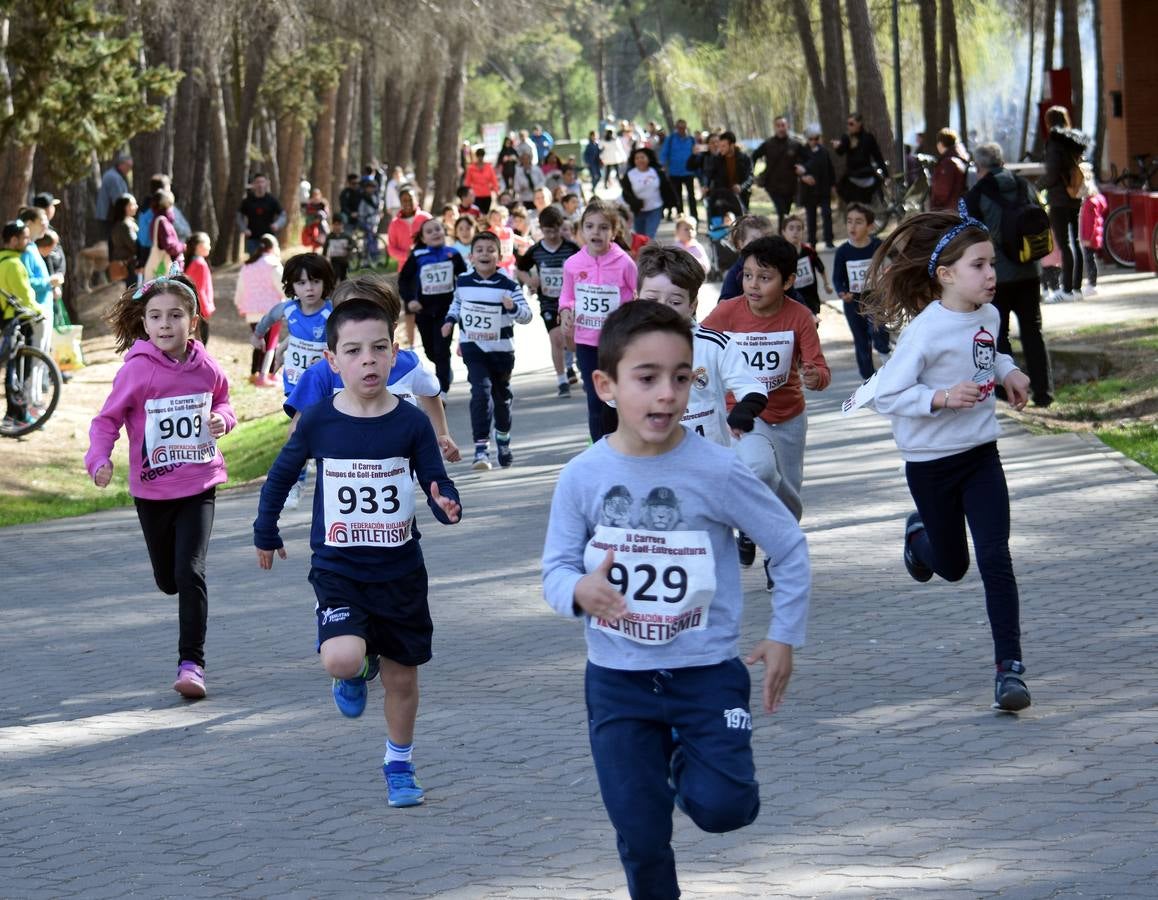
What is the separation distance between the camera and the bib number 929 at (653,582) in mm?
4293

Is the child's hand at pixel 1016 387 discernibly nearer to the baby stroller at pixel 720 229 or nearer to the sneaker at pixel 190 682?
the sneaker at pixel 190 682

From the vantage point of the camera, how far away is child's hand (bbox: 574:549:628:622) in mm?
4125

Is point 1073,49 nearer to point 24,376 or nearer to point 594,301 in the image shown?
point 24,376

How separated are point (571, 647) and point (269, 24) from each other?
77.5ft

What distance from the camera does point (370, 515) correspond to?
6023mm

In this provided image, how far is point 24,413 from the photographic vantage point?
59.0 feet

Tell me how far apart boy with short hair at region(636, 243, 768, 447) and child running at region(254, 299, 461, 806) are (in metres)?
1.66

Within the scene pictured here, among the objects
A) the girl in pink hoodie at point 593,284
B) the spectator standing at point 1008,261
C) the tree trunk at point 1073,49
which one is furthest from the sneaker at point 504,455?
the tree trunk at point 1073,49

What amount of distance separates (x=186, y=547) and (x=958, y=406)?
3313mm

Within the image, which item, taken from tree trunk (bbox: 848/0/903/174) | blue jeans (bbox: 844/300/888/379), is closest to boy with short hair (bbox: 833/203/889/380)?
blue jeans (bbox: 844/300/888/379)

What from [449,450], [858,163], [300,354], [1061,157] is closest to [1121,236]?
[858,163]

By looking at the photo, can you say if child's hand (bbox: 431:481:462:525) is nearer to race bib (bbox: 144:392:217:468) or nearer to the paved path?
the paved path

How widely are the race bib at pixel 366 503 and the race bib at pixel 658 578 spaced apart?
180 centimetres

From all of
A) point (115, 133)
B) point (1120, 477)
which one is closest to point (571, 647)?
point (1120, 477)
